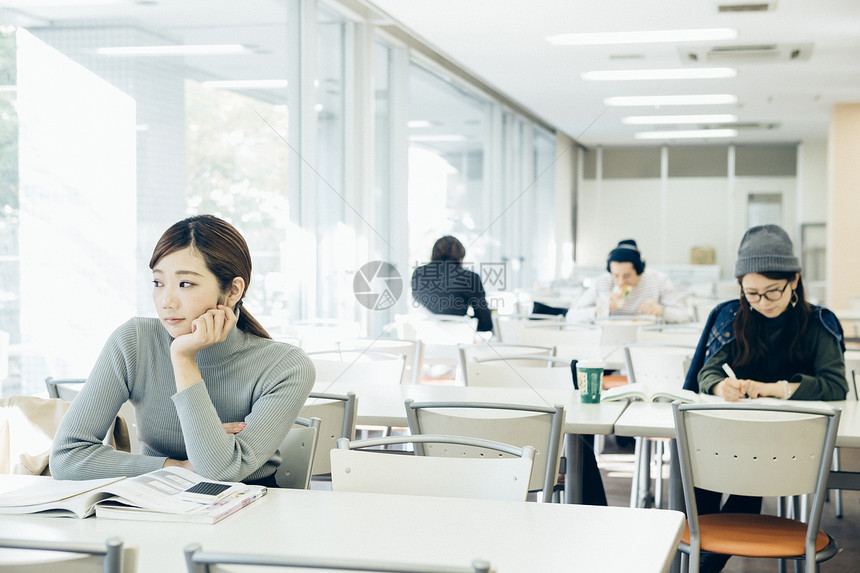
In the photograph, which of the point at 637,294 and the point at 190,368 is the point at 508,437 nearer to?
the point at 190,368

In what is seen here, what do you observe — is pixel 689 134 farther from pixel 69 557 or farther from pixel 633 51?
pixel 69 557

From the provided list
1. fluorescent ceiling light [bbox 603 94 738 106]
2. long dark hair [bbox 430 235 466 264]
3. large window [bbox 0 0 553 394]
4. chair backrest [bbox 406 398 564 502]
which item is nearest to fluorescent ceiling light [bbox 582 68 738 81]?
fluorescent ceiling light [bbox 603 94 738 106]

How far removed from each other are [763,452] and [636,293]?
351 centimetres

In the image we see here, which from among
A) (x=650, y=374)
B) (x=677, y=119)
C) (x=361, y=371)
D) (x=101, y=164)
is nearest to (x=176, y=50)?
(x=101, y=164)

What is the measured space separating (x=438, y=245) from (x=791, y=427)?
11.1 feet

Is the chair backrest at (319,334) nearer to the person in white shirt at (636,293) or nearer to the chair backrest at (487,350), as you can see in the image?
the chair backrest at (487,350)

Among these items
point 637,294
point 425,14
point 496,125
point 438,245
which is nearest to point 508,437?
point 438,245

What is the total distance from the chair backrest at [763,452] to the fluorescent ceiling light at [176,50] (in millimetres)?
2871

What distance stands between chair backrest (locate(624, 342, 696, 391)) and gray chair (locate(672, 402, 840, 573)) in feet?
4.09

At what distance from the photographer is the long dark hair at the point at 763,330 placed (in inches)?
106

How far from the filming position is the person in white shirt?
210 inches

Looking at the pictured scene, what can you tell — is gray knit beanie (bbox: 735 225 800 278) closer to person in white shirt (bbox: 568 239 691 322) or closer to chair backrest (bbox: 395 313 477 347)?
chair backrest (bbox: 395 313 477 347)

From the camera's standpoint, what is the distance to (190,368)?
5.43ft

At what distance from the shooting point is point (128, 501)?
1.43 m
